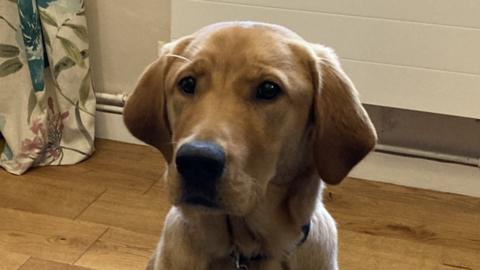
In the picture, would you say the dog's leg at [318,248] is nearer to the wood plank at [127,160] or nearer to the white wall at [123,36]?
the wood plank at [127,160]

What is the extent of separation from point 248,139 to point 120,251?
1080mm

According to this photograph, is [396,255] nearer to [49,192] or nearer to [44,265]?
[44,265]

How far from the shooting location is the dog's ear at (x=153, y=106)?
1441mm

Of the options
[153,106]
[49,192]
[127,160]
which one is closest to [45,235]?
[49,192]

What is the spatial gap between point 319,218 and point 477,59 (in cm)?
108

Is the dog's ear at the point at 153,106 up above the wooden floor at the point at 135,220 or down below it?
above

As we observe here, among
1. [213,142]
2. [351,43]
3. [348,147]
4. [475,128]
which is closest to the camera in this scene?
[213,142]

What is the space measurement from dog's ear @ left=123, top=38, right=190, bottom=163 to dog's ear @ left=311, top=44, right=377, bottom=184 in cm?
27

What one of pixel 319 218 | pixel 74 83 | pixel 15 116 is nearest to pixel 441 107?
pixel 319 218

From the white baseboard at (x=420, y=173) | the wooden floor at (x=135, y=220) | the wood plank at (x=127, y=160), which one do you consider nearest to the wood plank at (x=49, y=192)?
the wooden floor at (x=135, y=220)

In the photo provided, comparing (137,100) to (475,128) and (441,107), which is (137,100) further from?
(475,128)

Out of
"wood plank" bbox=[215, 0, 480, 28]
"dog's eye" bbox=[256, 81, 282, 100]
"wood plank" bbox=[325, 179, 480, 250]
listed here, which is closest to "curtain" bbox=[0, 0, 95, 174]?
"wood plank" bbox=[215, 0, 480, 28]

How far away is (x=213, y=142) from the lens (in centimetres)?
121

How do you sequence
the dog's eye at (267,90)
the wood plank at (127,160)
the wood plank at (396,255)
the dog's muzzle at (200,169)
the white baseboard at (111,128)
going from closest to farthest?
the dog's muzzle at (200,169) < the dog's eye at (267,90) < the wood plank at (396,255) < the wood plank at (127,160) < the white baseboard at (111,128)
